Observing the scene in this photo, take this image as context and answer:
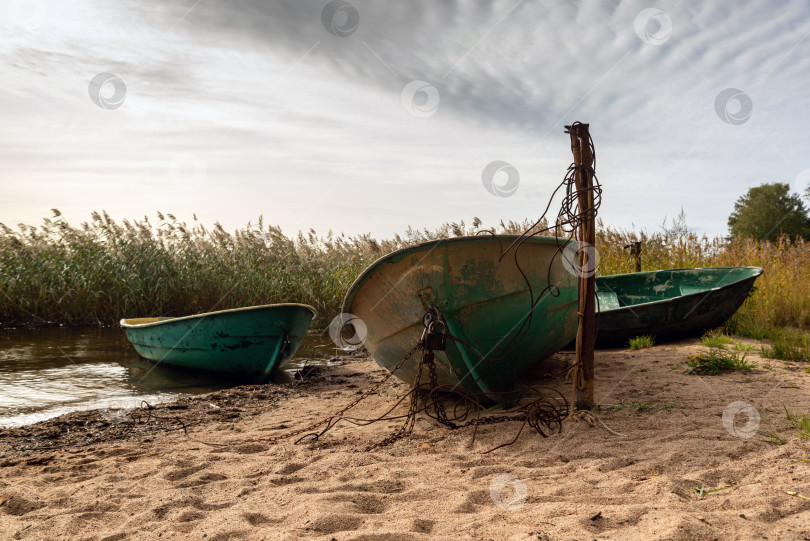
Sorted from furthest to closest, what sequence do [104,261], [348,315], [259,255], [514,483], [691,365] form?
[259,255]
[104,261]
[691,365]
[348,315]
[514,483]

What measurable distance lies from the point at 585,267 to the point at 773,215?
34283 millimetres

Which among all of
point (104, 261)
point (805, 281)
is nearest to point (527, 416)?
point (805, 281)

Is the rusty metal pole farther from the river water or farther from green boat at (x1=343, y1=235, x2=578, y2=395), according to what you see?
the river water

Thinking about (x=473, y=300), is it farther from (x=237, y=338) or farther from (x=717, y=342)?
(x=717, y=342)

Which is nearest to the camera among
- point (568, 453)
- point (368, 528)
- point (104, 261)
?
point (368, 528)

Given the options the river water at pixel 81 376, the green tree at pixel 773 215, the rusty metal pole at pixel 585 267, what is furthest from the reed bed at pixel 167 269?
the green tree at pixel 773 215

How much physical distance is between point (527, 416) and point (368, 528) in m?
1.61

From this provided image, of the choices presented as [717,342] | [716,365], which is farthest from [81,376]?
[717,342]

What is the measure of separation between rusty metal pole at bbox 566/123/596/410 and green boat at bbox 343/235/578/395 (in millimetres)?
250

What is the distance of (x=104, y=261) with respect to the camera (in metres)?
10.6

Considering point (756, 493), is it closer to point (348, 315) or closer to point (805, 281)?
point (348, 315)

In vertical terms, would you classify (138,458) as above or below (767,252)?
below

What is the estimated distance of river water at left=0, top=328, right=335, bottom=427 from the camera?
524cm

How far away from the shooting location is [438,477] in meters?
2.81
